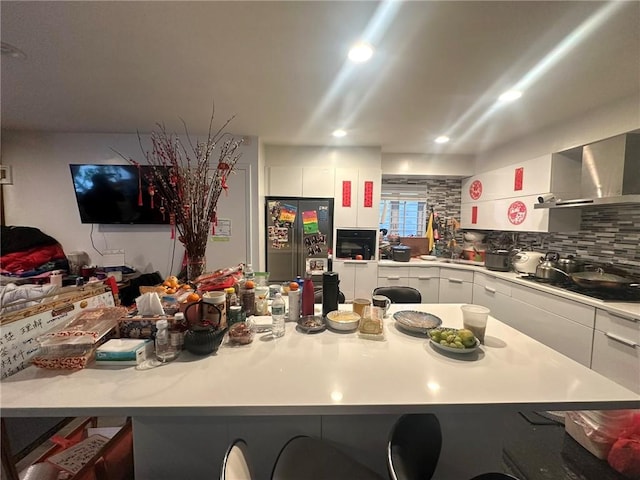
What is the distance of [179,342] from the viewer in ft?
3.45

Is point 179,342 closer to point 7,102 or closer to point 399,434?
point 399,434

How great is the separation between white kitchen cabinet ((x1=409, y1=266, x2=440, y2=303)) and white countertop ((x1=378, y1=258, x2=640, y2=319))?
7 cm

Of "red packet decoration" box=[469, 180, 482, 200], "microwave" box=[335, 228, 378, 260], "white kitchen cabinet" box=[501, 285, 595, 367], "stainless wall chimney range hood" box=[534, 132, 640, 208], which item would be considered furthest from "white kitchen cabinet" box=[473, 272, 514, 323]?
"microwave" box=[335, 228, 378, 260]

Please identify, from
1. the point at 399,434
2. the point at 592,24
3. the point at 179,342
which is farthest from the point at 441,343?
the point at 592,24

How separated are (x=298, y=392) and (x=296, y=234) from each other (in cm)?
262

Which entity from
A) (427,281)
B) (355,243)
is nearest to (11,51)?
(355,243)

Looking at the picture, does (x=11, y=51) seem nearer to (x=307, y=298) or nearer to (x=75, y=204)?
(x=75, y=204)

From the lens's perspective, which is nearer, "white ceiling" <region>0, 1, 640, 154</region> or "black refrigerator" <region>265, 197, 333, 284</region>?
"white ceiling" <region>0, 1, 640, 154</region>

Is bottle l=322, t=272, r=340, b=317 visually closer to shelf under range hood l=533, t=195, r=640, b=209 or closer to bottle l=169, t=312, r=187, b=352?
bottle l=169, t=312, r=187, b=352

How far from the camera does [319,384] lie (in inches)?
33.8

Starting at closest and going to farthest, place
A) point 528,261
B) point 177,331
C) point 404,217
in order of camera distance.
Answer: point 177,331 → point 528,261 → point 404,217

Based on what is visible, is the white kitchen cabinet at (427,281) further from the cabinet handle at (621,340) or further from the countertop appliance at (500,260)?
the cabinet handle at (621,340)

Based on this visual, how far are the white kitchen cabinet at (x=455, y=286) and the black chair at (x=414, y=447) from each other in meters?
2.74

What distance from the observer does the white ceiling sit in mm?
1213
